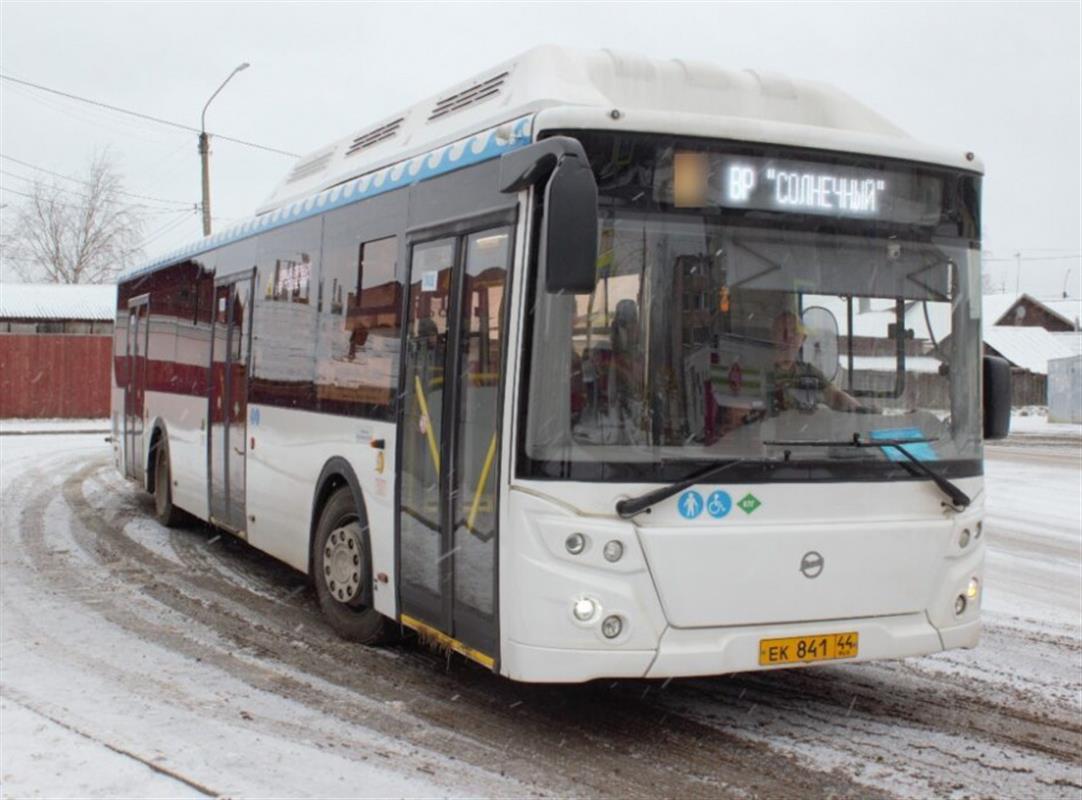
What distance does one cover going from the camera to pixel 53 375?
3512 centimetres

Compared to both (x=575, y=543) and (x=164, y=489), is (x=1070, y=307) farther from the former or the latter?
(x=575, y=543)

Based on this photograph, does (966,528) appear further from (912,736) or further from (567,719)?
(567,719)

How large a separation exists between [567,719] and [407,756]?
1.04 metres

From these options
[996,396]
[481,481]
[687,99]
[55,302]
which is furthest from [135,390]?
[55,302]

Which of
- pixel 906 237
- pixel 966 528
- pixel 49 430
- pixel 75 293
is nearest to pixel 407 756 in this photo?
pixel 966 528

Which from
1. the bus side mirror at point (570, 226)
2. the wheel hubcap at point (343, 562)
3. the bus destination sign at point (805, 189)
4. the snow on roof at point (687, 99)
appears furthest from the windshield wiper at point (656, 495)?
the wheel hubcap at point (343, 562)

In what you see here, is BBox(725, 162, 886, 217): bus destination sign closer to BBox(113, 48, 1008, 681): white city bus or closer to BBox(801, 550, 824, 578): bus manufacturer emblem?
BBox(113, 48, 1008, 681): white city bus

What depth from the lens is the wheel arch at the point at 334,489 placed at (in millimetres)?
7333

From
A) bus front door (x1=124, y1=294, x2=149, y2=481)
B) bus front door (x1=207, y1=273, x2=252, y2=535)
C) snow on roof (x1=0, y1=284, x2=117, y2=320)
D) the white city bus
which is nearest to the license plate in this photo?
the white city bus

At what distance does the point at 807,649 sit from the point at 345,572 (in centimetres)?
322

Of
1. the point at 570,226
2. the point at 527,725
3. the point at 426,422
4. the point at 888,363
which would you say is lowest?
the point at 527,725

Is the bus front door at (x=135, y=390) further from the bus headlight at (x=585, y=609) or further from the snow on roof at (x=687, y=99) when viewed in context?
the bus headlight at (x=585, y=609)

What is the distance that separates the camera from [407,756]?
17.9 ft

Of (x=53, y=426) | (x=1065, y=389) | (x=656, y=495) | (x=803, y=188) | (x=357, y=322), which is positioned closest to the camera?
(x=656, y=495)
